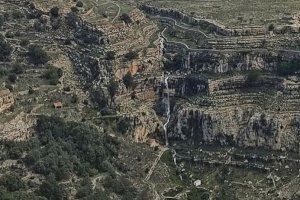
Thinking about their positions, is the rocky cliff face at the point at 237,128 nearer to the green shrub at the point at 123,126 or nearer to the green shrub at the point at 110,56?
the green shrub at the point at 123,126

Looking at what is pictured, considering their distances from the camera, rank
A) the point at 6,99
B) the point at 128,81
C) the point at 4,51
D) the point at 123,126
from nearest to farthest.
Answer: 1. the point at 6,99
2. the point at 123,126
3. the point at 128,81
4. the point at 4,51

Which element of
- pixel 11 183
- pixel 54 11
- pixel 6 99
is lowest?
pixel 11 183

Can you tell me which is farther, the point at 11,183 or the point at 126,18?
the point at 126,18

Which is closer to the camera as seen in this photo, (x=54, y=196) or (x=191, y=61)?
(x=54, y=196)

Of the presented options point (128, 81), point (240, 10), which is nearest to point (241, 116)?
point (128, 81)

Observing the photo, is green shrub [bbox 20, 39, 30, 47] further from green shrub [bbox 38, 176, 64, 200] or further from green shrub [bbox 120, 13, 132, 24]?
green shrub [bbox 38, 176, 64, 200]

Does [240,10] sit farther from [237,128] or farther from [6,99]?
[6,99]

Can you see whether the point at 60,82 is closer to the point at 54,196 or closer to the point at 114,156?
the point at 114,156

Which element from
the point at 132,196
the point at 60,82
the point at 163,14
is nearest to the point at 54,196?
the point at 132,196
